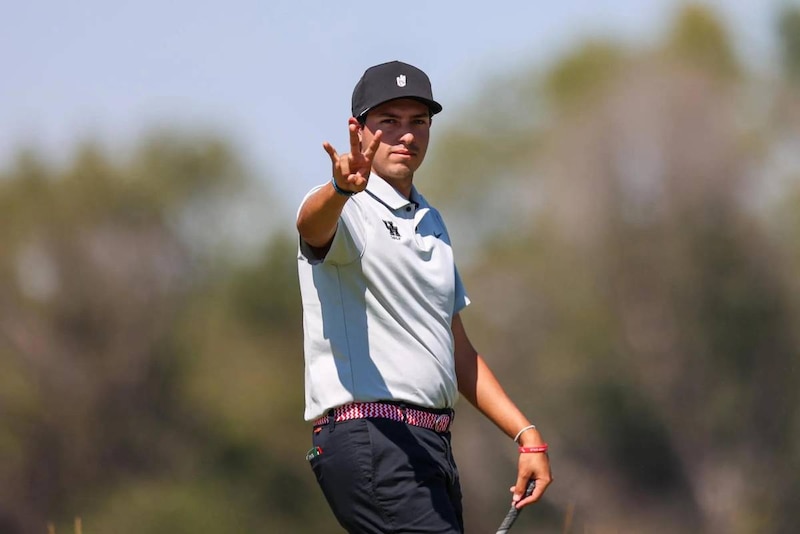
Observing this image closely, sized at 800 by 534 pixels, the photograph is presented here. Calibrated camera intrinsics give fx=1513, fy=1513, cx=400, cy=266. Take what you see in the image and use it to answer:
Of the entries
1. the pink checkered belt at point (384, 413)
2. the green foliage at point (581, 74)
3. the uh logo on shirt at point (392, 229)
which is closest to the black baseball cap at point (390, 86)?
the uh logo on shirt at point (392, 229)

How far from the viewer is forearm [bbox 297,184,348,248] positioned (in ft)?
13.0

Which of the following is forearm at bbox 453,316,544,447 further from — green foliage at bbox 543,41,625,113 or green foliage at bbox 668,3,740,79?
green foliage at bbox 668,3,740,79

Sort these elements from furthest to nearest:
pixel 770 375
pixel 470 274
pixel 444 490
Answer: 1. pixel 470 274
2. pixel 770 375
3. pixel 444 490

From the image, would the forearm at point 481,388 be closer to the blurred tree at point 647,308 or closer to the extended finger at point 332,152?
the extended finger at point 332,152

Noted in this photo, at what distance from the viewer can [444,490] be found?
4328 millimetres

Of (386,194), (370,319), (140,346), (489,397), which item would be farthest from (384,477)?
(140,346)

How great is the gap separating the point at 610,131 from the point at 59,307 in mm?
12175

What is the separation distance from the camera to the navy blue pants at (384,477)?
13.8ft

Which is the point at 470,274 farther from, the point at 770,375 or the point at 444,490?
the point at 444,490

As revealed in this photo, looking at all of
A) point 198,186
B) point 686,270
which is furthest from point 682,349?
point 198,186

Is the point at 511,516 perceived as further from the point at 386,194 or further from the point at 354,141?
the point at 354,141

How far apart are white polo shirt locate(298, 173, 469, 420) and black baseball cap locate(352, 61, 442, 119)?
31 centimetres

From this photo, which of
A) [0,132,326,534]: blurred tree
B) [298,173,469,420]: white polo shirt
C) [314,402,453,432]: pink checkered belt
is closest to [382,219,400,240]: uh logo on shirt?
[298,173,469,420]: white polo shirt

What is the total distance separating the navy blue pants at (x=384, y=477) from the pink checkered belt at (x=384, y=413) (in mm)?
16
